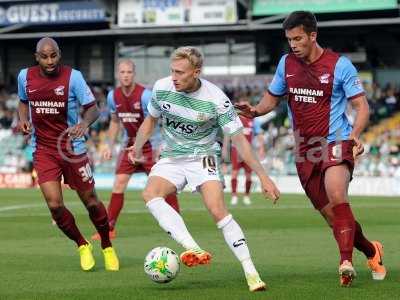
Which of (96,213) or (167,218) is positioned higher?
(167,218)

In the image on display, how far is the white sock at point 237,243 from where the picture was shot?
8609 millimetres

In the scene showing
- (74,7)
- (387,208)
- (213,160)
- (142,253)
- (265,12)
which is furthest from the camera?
(74,7)

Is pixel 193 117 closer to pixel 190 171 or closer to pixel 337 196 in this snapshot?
pixel 190 171

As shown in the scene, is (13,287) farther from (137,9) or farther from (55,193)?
(137,9)

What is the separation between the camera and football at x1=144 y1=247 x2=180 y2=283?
887cm

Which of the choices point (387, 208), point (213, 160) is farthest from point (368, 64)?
point (213, 160)

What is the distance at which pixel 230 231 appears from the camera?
343 inches

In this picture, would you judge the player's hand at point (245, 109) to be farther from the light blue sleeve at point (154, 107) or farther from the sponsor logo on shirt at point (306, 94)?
the light blue sleeve at point (154, 107)

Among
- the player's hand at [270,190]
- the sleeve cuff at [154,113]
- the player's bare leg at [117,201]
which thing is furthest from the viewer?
the player's bare leg at [117,201]

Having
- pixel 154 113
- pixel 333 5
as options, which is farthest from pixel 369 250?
pixel 333 5

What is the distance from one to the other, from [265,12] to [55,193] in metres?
28.4

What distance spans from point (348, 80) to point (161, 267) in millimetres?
2481

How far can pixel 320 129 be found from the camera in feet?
30.3

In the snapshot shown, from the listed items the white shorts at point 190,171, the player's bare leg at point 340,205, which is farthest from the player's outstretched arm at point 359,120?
the white shorts at point 190,171
